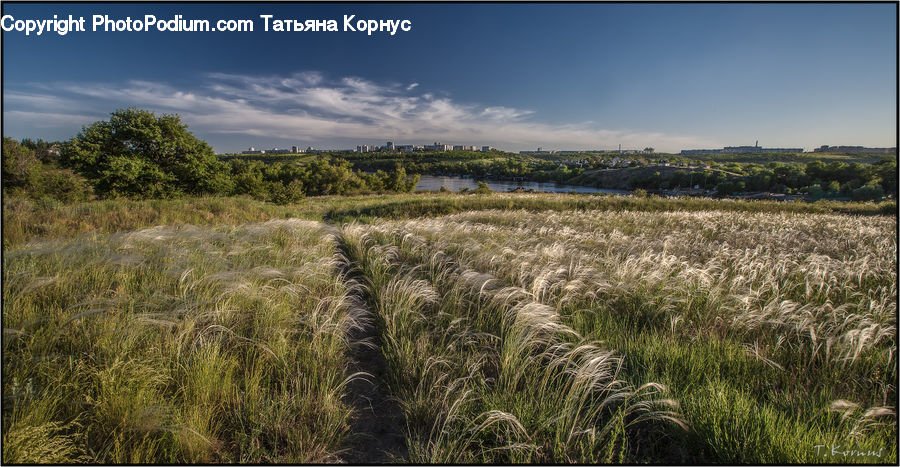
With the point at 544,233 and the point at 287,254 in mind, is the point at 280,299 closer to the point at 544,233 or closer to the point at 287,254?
the point at 287,254

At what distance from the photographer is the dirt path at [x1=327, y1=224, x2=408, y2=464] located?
7.68 feet

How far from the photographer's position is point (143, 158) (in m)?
29.4

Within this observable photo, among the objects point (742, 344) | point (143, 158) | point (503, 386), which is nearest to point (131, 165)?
point (143, 158)

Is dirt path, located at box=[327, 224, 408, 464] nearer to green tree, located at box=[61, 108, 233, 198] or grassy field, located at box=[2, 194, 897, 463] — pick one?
grassy field, located at box=[2, 194, 897, 463]

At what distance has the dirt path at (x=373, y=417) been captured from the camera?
7.68 ft

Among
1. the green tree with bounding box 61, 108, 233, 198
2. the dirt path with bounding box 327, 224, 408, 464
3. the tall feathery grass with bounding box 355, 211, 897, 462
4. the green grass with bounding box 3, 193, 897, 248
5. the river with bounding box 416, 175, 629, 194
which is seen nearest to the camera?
the tall feathery grass with bounding box 355, 211, 897, 462

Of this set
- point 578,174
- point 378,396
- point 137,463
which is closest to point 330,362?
point 378,396

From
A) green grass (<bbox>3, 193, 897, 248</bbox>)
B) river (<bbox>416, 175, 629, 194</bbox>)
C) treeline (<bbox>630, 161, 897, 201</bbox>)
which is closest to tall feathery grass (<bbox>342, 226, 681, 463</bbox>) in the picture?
green grass (<bbox>3, 193, 897, 248</bbox>)

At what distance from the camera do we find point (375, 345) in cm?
371

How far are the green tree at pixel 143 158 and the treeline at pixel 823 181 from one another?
2926 inches

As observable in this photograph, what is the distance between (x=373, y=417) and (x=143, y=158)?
40.4 meters

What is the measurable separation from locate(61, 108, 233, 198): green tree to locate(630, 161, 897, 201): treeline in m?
74.3

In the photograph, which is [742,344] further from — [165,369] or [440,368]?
[165,369]

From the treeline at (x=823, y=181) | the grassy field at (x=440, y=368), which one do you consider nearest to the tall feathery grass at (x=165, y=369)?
the grassy field at (x=440, y=368)
